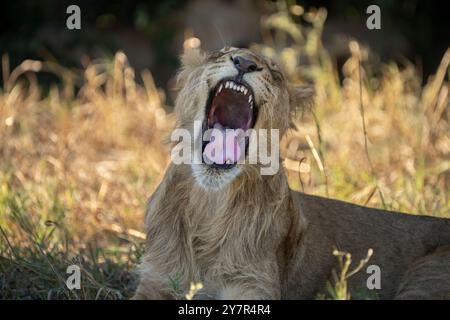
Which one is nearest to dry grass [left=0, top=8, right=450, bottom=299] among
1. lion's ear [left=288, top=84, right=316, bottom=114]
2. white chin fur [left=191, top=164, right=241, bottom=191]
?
lion's ear [left=288, top=84, right=316, bottom=114]

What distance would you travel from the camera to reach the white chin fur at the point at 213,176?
3816mm

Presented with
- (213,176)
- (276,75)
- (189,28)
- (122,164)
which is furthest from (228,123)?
(189,28)

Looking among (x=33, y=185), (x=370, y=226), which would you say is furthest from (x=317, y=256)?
(x=33, y=185)

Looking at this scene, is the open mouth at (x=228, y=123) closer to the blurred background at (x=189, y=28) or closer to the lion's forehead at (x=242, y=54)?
the lion's forehead at (x=242, y=54)

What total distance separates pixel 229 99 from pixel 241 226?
57 cm

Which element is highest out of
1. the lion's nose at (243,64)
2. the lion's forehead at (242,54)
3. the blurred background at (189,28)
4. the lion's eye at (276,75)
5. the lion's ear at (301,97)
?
the blurred background at (189,28)

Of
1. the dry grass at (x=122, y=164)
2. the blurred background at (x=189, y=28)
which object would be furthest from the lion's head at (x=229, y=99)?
the blurred background at (x=189, y=28)

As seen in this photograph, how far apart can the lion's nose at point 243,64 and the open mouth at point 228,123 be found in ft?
0.20

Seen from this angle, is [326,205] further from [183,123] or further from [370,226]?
[183,123]

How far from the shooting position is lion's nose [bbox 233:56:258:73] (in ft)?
12.7

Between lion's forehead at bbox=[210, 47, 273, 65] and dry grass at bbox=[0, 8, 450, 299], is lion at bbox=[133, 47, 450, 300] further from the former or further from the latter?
dry grass at bbox=[0, 8, 450, 299]

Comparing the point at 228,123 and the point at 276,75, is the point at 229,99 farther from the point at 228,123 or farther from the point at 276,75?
the point at 276,75

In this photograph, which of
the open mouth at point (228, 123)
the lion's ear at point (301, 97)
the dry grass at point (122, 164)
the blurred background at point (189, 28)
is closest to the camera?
the open mouth at point (228, 123)

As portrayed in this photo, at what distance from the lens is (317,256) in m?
4.10
